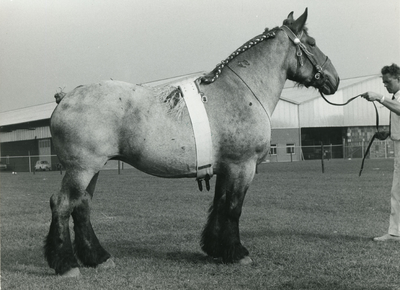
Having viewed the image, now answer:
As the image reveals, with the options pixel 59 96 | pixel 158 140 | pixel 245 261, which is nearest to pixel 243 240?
pixel 245 261

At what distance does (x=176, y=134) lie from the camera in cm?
516

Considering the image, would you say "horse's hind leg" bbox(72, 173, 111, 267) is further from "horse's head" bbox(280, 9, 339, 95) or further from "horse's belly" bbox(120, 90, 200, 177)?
"horse's head" bbox(280, 9, 339, 95)

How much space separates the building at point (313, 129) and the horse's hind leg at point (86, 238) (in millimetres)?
39904

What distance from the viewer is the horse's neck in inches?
225

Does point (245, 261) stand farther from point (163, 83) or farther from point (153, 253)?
point (163, 83)

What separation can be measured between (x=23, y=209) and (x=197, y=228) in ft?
20.1

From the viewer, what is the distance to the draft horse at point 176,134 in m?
5.07

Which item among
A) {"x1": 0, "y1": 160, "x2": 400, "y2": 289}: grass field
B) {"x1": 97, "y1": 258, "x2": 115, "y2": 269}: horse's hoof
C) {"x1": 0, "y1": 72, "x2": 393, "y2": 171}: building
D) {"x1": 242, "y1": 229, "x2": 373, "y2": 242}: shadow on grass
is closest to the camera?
{"x1": 0, "y1": 160, "x2": 400, "y2": 289}: grass field

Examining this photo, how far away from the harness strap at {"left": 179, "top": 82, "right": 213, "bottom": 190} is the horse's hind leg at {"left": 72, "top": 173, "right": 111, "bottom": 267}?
Result: 1381 mm

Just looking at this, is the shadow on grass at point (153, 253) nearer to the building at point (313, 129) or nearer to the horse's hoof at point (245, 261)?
the horse's hoof at point (245, 261)

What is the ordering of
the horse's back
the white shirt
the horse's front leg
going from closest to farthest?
the horse's back, the horse's front leg, the white shirt

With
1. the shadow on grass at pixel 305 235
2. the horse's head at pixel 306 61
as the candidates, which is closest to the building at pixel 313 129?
the shadow on grass at pixel 305 235

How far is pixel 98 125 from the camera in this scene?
503 centimetres

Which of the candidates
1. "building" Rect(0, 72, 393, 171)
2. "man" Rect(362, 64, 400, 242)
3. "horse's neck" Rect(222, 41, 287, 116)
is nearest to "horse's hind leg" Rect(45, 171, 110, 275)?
"horse's neck" Rect(222, 41, 287, 116)
